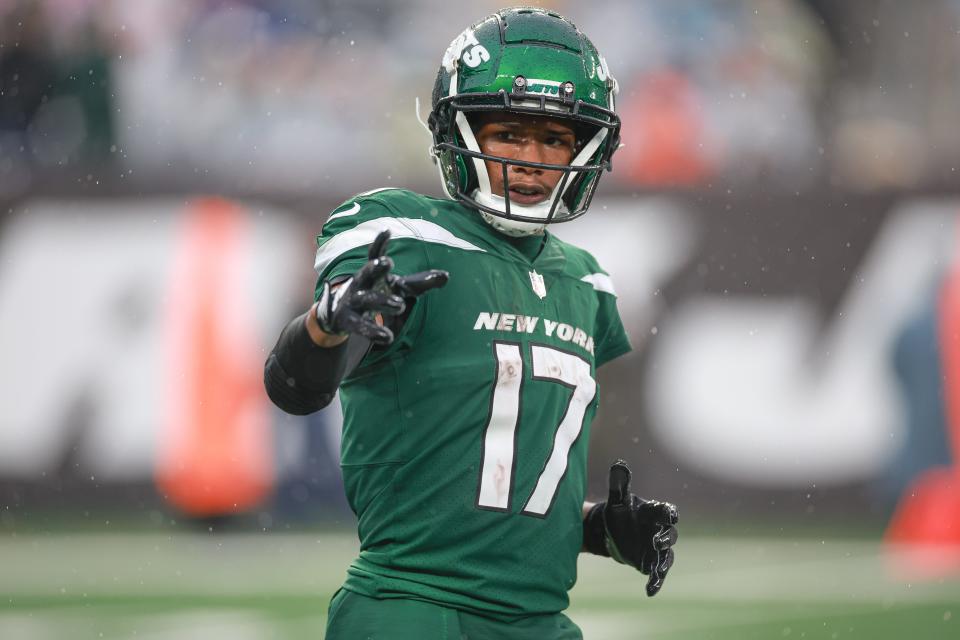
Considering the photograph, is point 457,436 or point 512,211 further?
point 512,211

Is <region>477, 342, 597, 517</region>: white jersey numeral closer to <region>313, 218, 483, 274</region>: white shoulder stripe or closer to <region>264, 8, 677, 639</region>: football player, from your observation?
<region>264, 8, 677, 639</region>: football player

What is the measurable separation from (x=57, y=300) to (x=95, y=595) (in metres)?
2.19

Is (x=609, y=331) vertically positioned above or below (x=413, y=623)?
above

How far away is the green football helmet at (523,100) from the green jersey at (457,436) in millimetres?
119

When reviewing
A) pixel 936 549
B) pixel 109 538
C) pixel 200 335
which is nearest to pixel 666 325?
A: pixel 936 549

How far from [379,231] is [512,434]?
0.43 m

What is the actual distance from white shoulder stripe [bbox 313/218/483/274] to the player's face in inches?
5.5

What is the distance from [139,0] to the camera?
9.47 m

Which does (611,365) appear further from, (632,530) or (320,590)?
(632,530)

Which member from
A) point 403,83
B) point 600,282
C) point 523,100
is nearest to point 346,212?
point 523,100

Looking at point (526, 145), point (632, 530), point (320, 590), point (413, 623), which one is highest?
point (526, 145)

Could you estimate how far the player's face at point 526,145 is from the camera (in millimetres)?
2686

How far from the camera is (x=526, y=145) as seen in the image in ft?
9.05

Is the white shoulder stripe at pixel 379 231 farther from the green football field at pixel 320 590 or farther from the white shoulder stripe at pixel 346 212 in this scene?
the green football field at pixel 320 590
